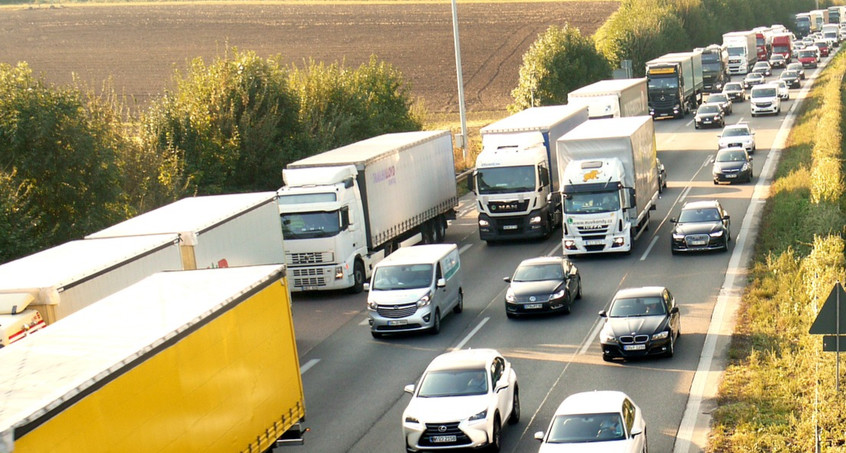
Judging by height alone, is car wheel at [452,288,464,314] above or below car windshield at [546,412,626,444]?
below

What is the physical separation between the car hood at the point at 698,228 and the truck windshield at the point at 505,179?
5403 mm

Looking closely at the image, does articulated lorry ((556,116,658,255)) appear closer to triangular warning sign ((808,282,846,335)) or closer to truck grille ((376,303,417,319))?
truck grille ((376,303,417,319))

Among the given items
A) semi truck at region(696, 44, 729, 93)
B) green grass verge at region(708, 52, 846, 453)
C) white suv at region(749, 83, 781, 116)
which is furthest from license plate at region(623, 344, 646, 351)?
semi truck at region(696, 44, 729, 93)

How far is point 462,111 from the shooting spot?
2010 inches

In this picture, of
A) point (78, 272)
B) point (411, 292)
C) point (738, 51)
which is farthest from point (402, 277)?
point (738, 51)

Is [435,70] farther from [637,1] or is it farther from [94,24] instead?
[94,24]

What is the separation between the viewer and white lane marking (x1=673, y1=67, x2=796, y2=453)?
61.2 ft

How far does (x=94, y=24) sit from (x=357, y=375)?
8494 cm

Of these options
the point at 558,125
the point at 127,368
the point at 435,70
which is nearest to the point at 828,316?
the point at 127,368

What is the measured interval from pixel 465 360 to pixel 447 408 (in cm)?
136

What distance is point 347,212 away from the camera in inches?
1223

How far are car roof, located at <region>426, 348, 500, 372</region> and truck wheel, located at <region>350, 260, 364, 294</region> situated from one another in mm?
12261

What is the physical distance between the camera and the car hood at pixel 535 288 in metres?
27.1

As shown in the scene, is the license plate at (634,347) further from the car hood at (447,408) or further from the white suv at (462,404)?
the car hood at (447,408)
